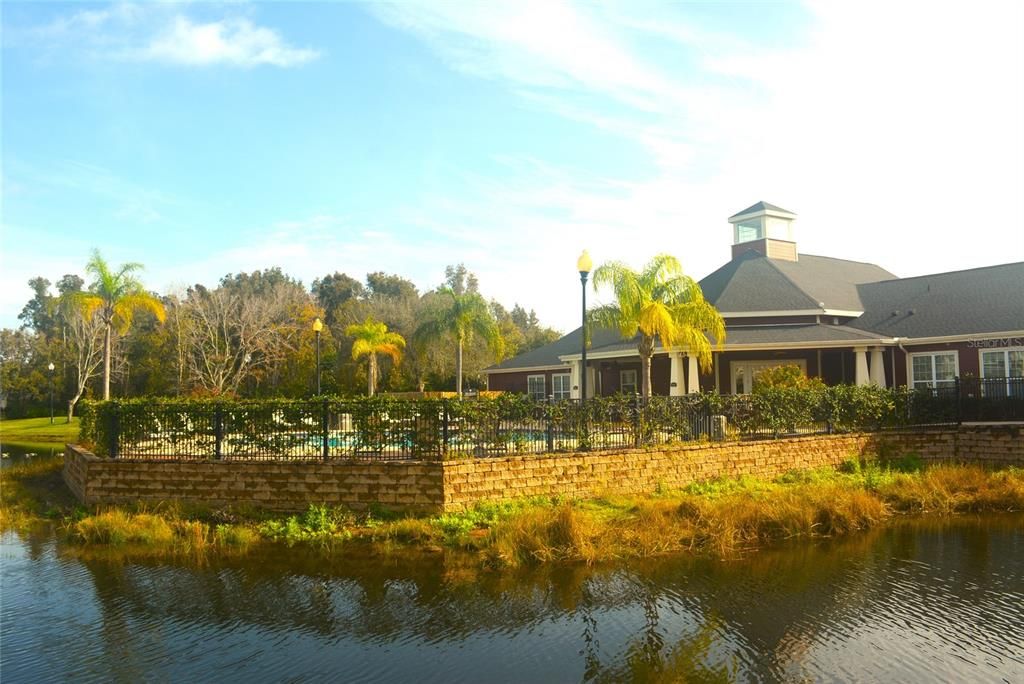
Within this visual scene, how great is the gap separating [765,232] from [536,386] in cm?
1219

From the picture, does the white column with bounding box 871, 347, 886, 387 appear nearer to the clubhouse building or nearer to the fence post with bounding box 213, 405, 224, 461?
the clubhouse building

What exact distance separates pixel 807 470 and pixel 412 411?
1034 cm

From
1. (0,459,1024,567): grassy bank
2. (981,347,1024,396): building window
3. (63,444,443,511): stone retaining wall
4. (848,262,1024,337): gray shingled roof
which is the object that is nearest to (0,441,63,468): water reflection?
(0,459,1024,567): grassy bank

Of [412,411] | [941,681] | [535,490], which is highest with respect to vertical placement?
[412,411]

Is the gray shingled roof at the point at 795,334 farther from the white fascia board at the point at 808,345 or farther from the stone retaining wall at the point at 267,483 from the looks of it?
the stone retaining wall at the point at 267,483

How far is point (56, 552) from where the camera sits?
42.4ft

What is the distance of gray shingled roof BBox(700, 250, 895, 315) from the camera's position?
29000mm

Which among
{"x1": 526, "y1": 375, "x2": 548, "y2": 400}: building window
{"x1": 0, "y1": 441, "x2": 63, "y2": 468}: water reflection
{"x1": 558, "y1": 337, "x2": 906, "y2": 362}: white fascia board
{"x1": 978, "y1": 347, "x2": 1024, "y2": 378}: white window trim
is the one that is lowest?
{"x1": 0, "y1": 441, "x2": 63, "y2": 468}: water reflection

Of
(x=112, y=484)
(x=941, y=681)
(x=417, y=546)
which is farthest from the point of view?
(x=112, y=484)

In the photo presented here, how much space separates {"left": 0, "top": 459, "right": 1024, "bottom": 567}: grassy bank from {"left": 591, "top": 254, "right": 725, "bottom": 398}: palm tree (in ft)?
20.8

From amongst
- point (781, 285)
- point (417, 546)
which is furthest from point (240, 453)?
point (781, 285)

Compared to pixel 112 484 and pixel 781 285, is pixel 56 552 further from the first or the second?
pixel 781 285

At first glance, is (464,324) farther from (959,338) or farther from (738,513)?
(738,513)

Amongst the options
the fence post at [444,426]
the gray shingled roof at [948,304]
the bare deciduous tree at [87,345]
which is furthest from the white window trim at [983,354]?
the bare deciduous tree at [87,345]
